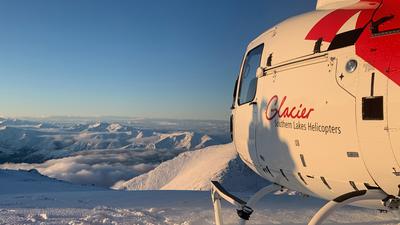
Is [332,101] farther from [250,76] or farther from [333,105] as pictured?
[250,76]

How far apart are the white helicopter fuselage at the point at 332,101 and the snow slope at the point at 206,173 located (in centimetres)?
7872

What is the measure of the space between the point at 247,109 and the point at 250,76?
0.73 metres

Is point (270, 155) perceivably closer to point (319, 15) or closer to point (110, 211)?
point (319, 15)

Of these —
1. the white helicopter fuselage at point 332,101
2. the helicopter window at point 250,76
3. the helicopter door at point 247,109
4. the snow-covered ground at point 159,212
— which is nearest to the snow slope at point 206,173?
Result: the snow-covered ground at point 159,212

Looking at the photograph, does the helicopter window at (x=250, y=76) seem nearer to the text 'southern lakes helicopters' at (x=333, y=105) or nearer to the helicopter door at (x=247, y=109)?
the helicopter door at (x=247, y=109)

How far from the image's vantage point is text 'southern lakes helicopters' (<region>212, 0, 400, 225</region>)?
4.53 m

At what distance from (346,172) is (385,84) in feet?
4.19

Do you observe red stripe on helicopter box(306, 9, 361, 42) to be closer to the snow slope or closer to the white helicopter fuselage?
the white helicopter fuselage

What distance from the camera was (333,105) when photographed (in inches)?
198

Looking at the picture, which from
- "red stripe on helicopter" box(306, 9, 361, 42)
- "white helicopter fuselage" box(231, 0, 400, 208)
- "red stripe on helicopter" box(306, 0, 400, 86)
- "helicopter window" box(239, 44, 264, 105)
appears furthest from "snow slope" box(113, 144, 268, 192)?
"red stripe on helicopter" box(306, 0, 400, 86)

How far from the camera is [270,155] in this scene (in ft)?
21.8

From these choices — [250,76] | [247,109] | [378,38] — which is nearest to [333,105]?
[378,38]

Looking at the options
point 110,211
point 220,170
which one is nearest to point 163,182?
point 220,170

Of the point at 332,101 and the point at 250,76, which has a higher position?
the point at 250,76
